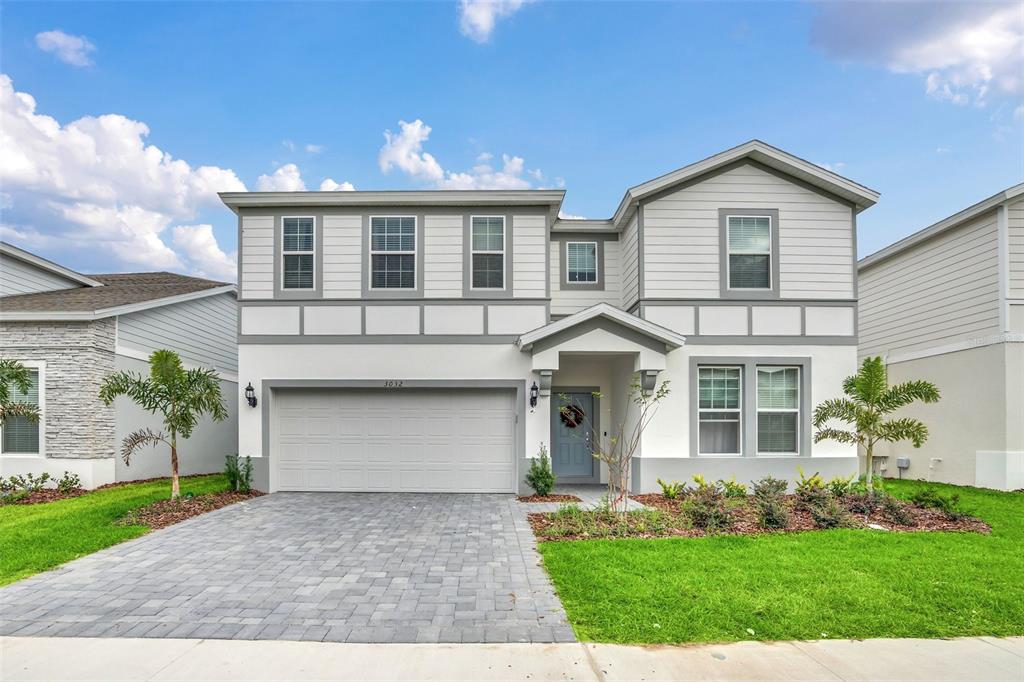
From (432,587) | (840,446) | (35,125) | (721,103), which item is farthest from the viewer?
(721,103)

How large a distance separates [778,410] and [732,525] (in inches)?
177

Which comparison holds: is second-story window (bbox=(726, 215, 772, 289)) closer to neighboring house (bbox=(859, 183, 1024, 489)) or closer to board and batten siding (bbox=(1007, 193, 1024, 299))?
neighboring house (bbox=(859, 183, 1024, 489))

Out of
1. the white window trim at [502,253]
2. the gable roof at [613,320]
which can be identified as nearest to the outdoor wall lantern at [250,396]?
the white window trim at [502,253]

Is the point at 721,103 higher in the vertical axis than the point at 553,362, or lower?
higher

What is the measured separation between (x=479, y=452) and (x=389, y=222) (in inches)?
208

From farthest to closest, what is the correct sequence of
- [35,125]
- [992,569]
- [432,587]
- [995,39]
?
[35,125]
[995,39]
[992,569]
[432,587]

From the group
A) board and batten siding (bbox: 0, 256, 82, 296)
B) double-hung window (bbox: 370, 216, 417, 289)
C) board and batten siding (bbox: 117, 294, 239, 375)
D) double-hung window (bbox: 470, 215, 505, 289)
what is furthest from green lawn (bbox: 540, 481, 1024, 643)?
board and batten siding (bbox: 0, 256, 82, 296)

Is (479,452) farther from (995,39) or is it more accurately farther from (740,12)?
(995,39)

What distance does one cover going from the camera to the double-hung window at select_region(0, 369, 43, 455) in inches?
475

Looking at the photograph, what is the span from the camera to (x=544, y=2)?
1284 centimetres

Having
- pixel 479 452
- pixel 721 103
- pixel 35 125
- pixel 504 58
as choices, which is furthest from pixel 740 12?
pixel 35 125

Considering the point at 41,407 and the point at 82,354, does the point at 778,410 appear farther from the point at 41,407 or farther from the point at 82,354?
the point at 41,407

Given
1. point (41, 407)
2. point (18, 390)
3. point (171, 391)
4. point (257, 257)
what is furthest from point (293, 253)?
point (18, 390)

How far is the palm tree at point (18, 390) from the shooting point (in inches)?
432
